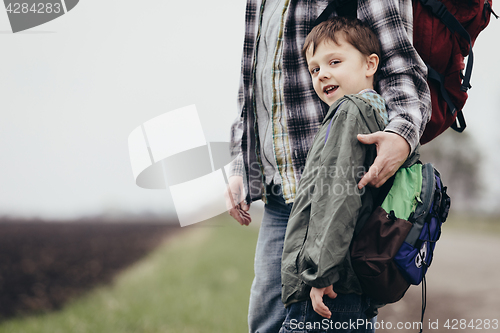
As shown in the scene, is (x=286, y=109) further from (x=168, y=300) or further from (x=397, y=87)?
(x=168, y=300)

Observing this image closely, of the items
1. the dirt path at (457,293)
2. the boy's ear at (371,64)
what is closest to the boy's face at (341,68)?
the boy's ear at (371,64)

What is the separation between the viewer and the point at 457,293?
6.11 meters

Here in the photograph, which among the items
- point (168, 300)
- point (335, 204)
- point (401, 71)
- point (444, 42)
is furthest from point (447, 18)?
point (168, 300)

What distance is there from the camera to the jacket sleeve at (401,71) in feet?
3.52

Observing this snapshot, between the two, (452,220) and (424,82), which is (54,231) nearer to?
(424,82)

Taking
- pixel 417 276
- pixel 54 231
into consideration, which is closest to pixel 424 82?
pixel 417 276

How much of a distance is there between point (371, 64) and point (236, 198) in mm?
816

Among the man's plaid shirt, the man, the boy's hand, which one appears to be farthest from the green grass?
the boy's hand

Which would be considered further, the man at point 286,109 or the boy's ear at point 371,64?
the boy's ear at point 371,64

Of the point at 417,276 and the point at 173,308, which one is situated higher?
the point at 417,276

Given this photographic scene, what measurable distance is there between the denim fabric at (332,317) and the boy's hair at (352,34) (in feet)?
2.56

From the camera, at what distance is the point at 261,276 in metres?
1.40

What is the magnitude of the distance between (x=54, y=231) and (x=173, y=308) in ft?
10.3

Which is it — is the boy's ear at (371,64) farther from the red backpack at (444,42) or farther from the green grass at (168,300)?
the green grass at (168,300)
